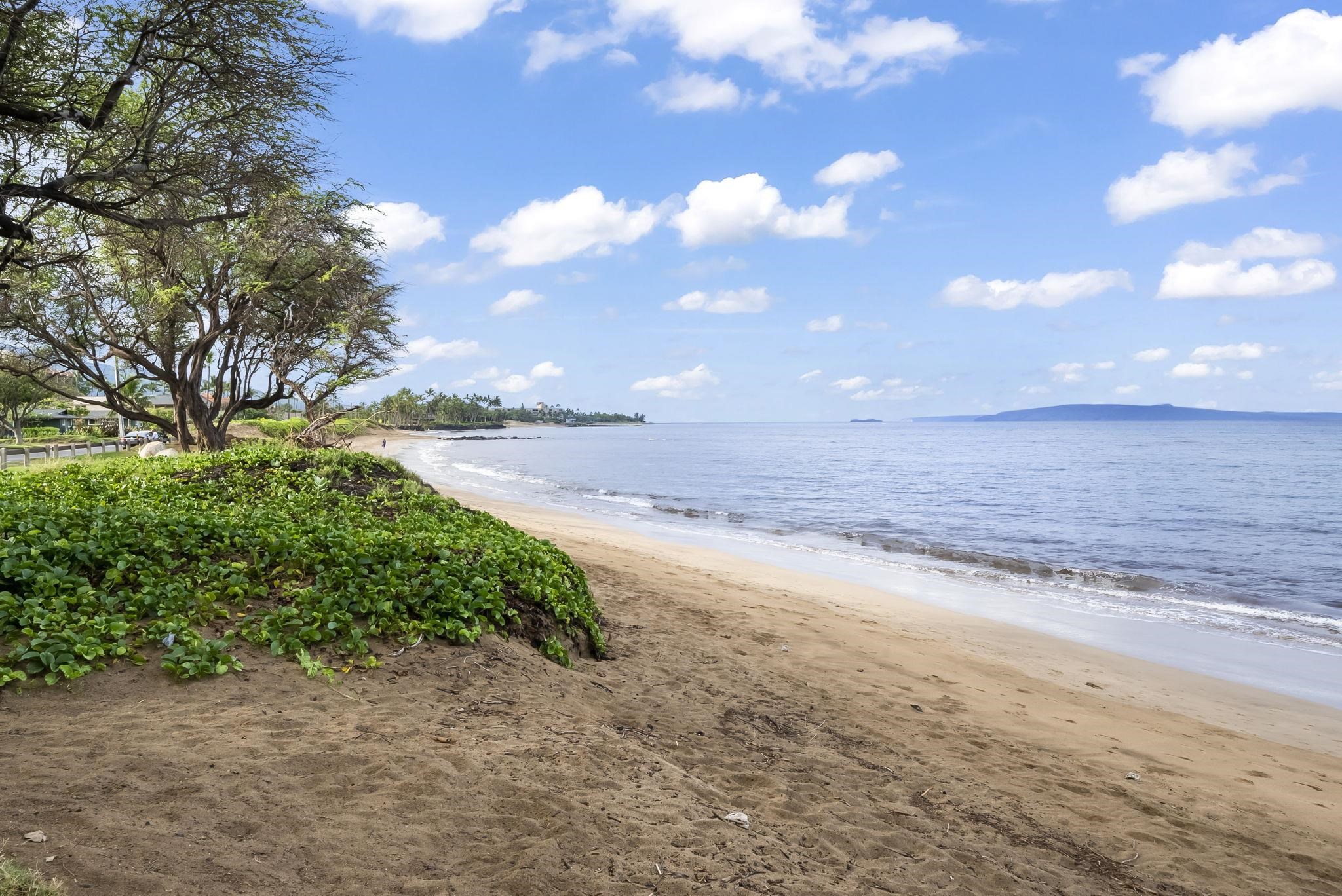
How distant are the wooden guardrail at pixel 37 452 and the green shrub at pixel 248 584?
873 inches

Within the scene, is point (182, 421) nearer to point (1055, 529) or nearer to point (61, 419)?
point (1055, 529)

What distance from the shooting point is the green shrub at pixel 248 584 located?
555cm

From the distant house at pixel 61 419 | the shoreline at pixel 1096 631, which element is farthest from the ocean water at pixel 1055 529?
the distant house at pixel 61 419

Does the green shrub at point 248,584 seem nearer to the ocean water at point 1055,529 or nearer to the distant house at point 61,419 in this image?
the ocean water at point 1055,529

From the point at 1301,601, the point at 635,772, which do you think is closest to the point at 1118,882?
the point at 635,772

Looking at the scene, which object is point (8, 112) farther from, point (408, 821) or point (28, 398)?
point (28, 398)

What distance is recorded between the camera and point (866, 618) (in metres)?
12.9

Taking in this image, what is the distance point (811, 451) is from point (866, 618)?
79798 millimetres

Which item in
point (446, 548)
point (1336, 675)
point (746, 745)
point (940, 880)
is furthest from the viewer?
point (1336, 675)

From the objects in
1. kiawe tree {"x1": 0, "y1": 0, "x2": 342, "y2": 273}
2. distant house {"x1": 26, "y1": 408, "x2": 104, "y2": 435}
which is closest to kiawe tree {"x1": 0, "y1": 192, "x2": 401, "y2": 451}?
kiawe tree {"x1": 0, "y1": 0, "x2": 342, "y2": 273}

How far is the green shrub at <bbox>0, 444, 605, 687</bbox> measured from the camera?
5551 mm

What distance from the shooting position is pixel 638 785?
4871mm

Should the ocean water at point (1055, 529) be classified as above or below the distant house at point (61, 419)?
below

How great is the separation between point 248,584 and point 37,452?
35.9 metres
